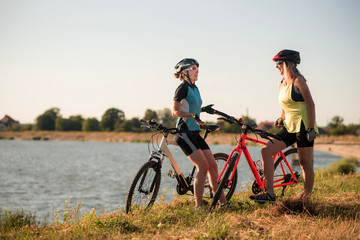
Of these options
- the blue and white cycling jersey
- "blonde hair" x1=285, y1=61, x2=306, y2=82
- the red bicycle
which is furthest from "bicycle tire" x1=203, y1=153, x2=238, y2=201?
"blonde hair" x1=285, y1=61, x2=306, y2=82

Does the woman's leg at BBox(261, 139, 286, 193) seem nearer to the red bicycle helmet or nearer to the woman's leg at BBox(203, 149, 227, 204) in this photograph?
the woman's leg at BBox(203, 149, 227, 204)

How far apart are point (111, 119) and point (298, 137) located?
11615 centimetres

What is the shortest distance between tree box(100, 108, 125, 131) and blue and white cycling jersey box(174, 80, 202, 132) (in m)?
111

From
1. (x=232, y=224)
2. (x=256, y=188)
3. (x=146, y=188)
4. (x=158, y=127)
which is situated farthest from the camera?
(x=256, y=188)

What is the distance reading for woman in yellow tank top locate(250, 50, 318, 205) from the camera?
4707mm

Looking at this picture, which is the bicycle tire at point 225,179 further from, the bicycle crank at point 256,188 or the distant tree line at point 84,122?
the distant tree line at point 84,122

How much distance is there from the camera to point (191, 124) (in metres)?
4.89

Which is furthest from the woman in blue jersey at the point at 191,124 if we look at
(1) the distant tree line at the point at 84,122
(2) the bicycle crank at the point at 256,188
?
(1) the distant tree line at the point at 84,122

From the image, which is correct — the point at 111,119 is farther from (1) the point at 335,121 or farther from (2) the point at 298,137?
(2) the point at 298,137

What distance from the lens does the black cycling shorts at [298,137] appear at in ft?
15.9

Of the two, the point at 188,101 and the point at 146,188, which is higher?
Result: the point at 188,101

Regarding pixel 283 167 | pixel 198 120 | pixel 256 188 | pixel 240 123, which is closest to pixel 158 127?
pixel 198 120

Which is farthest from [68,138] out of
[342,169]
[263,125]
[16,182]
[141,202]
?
[141,202]

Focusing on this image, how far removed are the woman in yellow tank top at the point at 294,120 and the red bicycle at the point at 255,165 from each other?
208 millimetres
